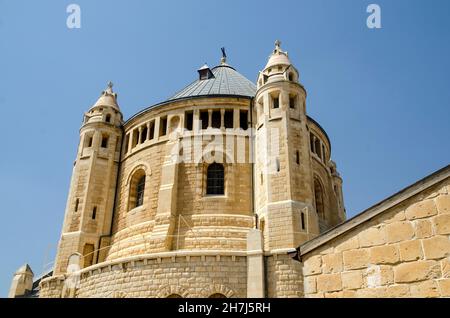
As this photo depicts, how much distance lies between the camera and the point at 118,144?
84.2 feet

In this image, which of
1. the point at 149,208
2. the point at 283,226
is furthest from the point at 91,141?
the point at 283,226

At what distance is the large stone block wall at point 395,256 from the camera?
5.56m

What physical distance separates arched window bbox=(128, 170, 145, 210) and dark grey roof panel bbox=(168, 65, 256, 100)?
5836 millimetres

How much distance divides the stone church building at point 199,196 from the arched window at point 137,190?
0.21ft

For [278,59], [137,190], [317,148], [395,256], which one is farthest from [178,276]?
[278,59]

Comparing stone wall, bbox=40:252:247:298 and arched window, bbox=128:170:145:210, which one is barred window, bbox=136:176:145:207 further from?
stone wall, bbox=40:252:247:298

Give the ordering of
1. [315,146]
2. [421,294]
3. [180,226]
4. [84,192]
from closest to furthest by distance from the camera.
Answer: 1. [421,294]
2. [180,226]
3. [84,192]
4. [315,146]

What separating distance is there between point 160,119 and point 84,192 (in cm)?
634

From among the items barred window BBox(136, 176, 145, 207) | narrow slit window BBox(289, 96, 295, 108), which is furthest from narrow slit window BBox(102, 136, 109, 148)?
narrow slit window BBox(289, 96, 295, 108)

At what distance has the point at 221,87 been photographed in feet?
86.4

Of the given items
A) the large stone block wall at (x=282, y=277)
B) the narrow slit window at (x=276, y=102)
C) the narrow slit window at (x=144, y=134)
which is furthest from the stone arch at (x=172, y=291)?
the narrow slit window at (x=144, y=134)

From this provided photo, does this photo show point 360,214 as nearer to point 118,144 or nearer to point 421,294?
point 421,294

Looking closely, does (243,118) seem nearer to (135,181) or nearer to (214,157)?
(214,157)

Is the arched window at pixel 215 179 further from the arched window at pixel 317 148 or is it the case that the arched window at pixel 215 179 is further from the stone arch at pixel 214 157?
the arched window at pixel 317 148
